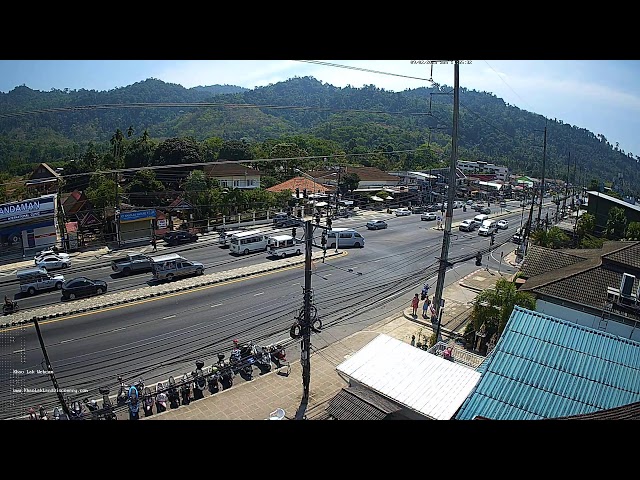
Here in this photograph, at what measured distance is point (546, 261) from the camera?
11.9 metres

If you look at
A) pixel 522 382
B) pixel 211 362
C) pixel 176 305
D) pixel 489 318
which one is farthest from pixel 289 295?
pixel 522 382

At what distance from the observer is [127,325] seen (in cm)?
902

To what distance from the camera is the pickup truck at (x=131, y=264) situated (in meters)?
12.0

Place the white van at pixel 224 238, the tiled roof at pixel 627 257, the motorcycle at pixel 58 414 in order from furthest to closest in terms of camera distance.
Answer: the white van at pixel 224 238 → the tiled roof at pixel 627 257 → the motorcycle at pixel 58 414

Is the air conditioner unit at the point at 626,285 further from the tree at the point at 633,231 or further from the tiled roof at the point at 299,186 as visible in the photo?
the tiled roof at the point at 299,186

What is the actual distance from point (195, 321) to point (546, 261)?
29.8 feet

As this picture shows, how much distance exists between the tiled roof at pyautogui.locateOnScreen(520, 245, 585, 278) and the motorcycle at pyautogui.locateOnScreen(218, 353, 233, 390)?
823cm

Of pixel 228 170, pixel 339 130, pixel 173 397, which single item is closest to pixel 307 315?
pixel 173 397

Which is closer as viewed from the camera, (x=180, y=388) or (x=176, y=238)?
(x=180, y=388)

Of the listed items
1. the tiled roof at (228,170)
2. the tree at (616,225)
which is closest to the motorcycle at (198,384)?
the tiled roof at (228,170)

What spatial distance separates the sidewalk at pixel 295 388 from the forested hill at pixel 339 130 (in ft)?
→ 99.4

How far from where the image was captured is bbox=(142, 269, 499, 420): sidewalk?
6.59 metres

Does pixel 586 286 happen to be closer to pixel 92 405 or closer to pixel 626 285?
pixel 626 285
